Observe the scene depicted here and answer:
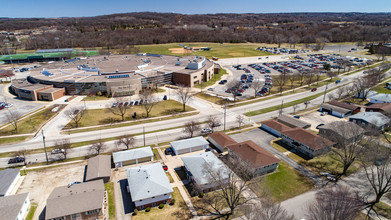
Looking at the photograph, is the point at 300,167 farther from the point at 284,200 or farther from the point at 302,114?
the point at 302,114

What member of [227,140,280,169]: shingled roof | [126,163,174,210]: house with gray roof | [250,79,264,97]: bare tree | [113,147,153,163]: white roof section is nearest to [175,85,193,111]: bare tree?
[250,79,264,97]: bare tree

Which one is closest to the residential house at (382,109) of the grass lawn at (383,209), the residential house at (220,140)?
the grass lawn at (383,209)

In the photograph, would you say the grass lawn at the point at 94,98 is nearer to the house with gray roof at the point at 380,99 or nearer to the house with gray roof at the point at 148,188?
the house with gray roof at the point at 148,188

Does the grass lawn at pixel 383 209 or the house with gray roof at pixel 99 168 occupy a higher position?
the house with gray roof at pixel 99 168

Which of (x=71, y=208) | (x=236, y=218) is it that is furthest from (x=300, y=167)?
(x=71, y=208)

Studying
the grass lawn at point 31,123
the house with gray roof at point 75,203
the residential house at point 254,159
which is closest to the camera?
the house with gray roof at point 75,203

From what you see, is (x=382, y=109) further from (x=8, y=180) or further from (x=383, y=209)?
(x=8, y=180)

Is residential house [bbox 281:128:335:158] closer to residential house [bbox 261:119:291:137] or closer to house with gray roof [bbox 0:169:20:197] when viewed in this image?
residential house [bbox 261:119:291:137]
